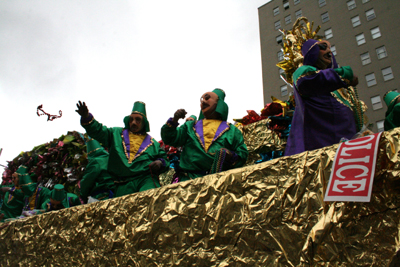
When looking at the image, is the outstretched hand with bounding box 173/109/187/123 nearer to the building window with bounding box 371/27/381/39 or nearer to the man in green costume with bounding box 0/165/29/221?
the man in green costume with bounding box 0/165/29/221

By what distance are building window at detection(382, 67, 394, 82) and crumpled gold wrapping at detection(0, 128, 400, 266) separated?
17790 mm

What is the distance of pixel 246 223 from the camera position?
1.25 meters

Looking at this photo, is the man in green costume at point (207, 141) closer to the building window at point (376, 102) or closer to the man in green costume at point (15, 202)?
the man in green costume at point (15, 202)

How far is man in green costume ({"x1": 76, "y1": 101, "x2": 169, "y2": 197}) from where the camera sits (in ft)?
9.31

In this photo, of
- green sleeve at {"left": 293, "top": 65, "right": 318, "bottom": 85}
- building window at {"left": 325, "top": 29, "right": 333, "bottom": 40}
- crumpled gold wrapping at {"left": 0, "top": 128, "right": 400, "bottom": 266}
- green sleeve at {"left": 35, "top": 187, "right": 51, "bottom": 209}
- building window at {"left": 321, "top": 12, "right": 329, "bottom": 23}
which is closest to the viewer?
crumpled gold wrapping at {"left": 0, "top": 128, "right": 400, "bottom": 266}

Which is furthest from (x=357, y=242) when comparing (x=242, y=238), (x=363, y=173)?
(x=242, y=238)


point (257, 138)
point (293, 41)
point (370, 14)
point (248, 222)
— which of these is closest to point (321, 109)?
point (248, 222)

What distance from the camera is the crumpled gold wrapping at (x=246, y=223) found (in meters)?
0.99

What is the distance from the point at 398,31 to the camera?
16.1 m

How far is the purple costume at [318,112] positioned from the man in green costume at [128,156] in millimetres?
1376

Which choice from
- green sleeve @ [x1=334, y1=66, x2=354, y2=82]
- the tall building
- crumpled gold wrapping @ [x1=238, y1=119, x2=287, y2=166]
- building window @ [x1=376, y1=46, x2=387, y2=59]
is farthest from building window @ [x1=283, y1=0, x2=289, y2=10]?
green sleeve @ [x1=334, y1=66, x2=354, y2=82]

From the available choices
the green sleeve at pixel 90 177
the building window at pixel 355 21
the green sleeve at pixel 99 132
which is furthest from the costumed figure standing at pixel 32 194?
the building window at pixel 355 21

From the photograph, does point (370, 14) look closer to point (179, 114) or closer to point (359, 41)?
point (359, 41)

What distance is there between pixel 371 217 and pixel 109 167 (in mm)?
2471
